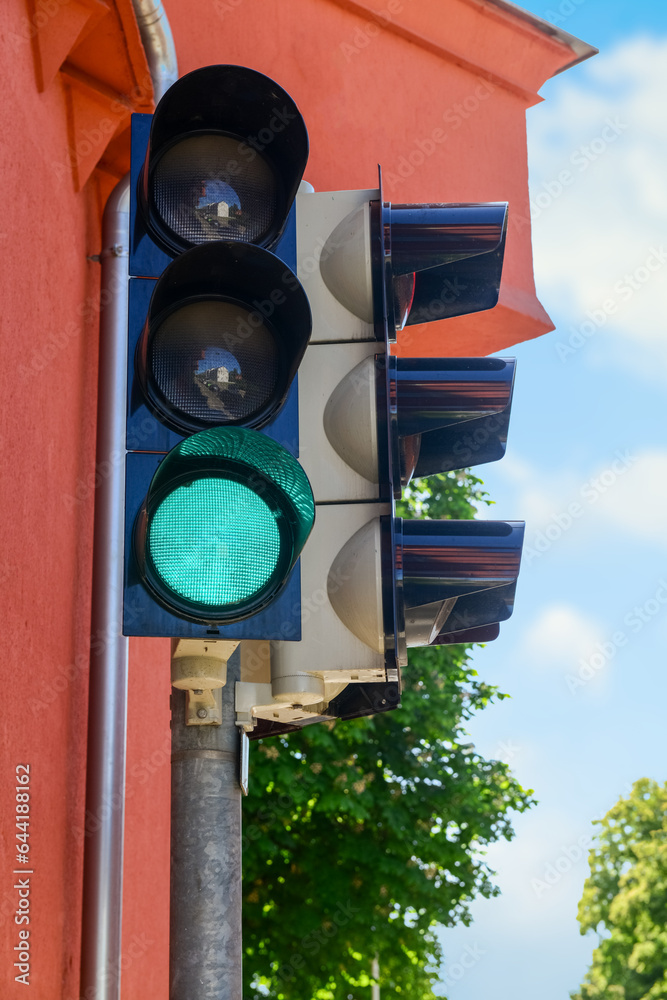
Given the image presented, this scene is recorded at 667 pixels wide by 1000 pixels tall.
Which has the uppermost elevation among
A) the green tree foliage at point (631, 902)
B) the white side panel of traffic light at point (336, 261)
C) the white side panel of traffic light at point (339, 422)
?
the white side panel of traffic light at point (336, 261)

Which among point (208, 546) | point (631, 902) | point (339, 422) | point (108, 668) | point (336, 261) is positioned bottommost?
point (631, 902)

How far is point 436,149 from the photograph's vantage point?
8266mm

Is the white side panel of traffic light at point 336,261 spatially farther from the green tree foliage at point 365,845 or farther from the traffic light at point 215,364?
the green tree foliage at point 365,845

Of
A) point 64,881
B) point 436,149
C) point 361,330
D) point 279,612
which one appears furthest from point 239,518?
point 436,149

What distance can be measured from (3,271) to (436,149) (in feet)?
16.3

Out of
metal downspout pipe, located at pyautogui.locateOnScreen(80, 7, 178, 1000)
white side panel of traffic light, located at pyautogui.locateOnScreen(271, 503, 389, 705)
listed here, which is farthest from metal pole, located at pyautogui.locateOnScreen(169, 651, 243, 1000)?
metal downspout pipe, located at pyautogui.locateOnScreen(80, 7, 178, 1000)

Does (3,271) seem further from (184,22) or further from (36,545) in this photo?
(184,22)

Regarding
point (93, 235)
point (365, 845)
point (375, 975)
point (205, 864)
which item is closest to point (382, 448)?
point (205, 864)

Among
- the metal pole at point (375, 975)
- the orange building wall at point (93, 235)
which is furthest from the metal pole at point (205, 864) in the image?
the metal pole at point (375, 975)

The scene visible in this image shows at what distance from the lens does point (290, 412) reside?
2.20 meters

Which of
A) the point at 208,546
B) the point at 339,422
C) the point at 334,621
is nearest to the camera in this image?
the point at 208,546

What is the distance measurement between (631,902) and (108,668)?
2693cm

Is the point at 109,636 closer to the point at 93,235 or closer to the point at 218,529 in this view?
the point at 93,235

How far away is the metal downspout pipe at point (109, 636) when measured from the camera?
4801 mm
